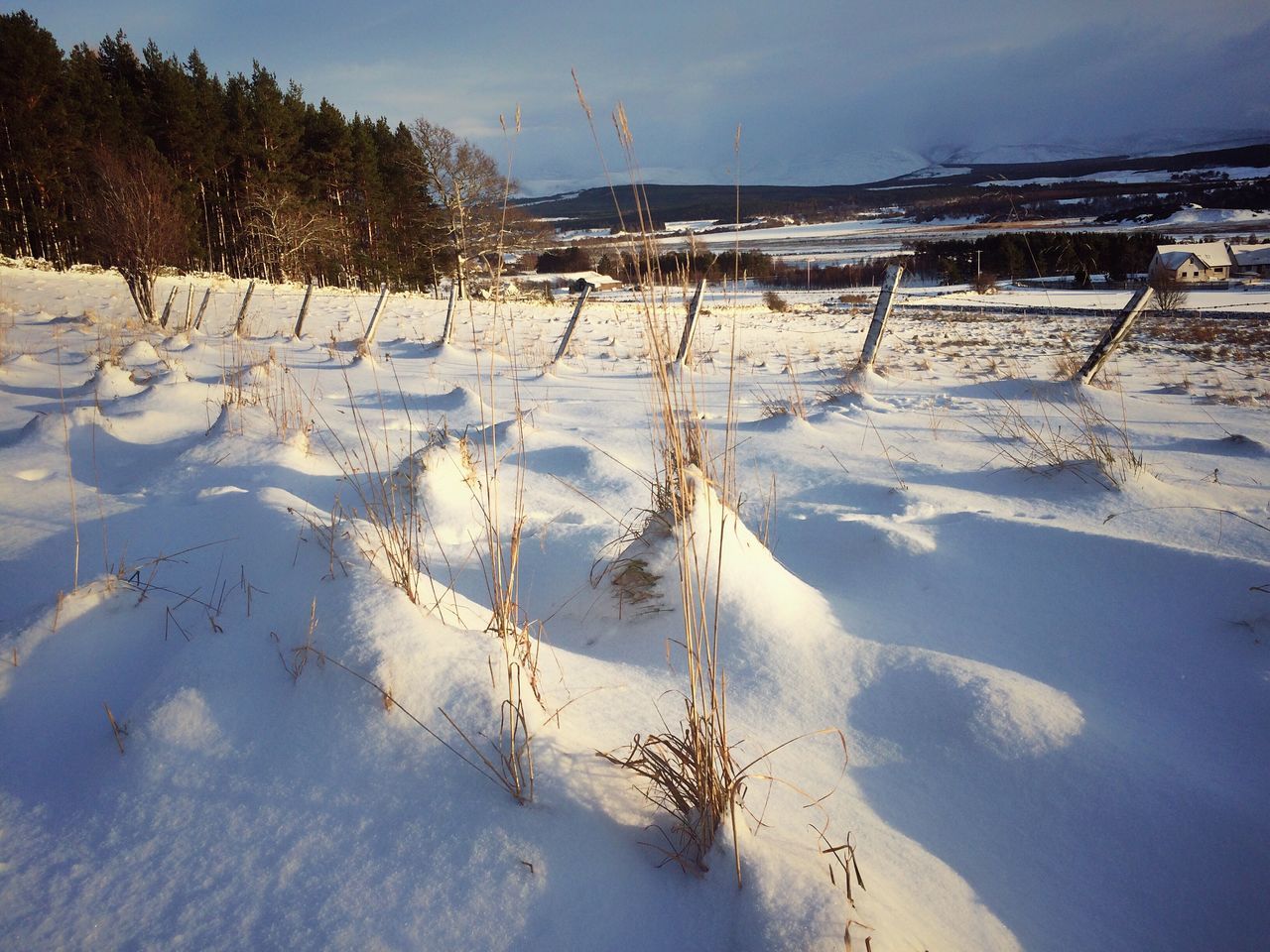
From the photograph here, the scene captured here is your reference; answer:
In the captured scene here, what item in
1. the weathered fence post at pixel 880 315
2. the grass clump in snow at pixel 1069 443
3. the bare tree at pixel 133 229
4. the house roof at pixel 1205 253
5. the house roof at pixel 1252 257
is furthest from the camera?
the house roof at pixel 1252 257

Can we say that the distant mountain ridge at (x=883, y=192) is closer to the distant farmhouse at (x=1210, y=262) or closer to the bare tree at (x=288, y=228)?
the distant farmhouse at (x=1210, y=262)

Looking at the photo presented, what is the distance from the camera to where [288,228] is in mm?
25516

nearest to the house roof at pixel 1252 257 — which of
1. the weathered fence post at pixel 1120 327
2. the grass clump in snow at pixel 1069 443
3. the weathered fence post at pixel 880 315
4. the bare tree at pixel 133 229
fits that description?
the weathered fence post at pixel 1120 327

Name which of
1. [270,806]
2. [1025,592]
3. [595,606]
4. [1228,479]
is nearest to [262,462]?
[595,606]

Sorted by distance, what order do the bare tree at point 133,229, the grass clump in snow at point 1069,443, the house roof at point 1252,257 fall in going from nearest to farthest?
the grass clump in snow at point 1069,443, the bare tree at point 133,229, the house roof at point 1252,257

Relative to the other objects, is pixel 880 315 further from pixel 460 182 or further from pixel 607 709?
pixel 460 182

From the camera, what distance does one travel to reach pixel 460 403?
17.9 feet

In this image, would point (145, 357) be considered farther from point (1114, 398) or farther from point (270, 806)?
point (1114, 398)

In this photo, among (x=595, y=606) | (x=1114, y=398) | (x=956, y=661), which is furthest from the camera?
(x=1114, y=398)

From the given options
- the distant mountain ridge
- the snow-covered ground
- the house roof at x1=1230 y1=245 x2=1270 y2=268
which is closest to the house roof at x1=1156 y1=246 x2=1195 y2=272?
the house roof at x1=1230 y1=245 x2=1270 y2=268

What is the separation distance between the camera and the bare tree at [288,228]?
82.3ft

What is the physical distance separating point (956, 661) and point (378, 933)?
1.59 m

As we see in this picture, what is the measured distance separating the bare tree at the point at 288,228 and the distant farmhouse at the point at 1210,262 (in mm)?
33721

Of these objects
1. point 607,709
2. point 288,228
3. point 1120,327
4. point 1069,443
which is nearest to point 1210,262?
point 1120,327
